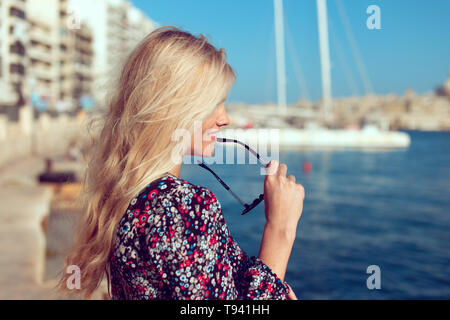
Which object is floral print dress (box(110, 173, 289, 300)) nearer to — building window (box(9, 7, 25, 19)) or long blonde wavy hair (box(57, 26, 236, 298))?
long blonde wavy hair (box(57, 26, 236, 298))

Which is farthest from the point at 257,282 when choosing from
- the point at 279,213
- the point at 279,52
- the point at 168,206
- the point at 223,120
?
the point at 279,52

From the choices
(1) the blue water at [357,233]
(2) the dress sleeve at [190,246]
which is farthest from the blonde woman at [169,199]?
(1) the blue water at [357,233]

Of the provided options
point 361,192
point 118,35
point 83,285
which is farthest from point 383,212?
point 118,35

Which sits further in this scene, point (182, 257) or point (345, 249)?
point (345, 249)

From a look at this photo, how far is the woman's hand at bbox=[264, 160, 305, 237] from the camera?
137cm

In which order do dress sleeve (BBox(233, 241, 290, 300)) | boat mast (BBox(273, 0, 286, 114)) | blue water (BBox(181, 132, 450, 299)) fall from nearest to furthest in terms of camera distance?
dress sleeve (BBox(233, 241, 290, 300))
blue water (BBox(181, 132, 450, 299))
boat mast (BBox(273, 0, 286, 114))

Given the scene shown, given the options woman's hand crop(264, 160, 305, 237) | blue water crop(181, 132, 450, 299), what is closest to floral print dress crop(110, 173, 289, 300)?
woman's hand crop(264, 160, 305, 237)

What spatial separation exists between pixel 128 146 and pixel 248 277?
490mm

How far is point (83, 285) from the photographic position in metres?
1.52

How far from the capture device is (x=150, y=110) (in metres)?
1.28

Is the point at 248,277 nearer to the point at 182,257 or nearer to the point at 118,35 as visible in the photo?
the point at 182,257

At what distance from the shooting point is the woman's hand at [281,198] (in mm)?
1365

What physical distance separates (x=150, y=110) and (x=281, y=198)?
435 millimetres

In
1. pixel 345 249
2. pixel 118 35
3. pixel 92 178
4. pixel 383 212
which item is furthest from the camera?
pixel 118 35
